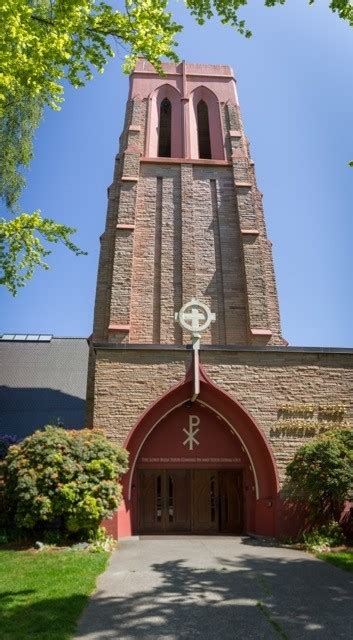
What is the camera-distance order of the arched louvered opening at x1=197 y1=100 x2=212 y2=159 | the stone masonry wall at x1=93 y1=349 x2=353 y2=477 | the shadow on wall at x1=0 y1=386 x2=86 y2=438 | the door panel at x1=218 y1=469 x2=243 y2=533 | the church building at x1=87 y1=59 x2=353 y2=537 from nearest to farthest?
the stone masonry wall at x1=93 y1=349 x2=353 y2=477 → the church building at x1=87 y1=59 x2=353 y2=537 → the door panel at x1=218 y1=469 x2=243 y2=533 → the shadow on wall at x1=0 y1=386 x2=86 y2=438 → the arched louvered opening at x1=197 y1=100 x2=212 y2=159

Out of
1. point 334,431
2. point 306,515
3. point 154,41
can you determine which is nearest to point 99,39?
point 154,41

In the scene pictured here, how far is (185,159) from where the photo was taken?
20.1 m

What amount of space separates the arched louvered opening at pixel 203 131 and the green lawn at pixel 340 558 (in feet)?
54.3

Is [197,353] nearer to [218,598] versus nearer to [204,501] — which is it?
[204,501]

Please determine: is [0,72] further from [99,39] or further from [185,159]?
[185,159]

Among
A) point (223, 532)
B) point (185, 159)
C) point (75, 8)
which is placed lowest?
point (223, 532)

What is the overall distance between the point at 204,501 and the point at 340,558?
5.02 m

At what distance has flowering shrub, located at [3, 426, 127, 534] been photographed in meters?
10.4

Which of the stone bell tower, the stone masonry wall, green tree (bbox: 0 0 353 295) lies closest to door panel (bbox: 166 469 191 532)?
the stone masonry wall

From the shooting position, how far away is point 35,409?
64.9ft

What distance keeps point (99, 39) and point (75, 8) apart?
1.08 meters

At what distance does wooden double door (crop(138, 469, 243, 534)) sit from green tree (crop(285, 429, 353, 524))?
7.02 ft

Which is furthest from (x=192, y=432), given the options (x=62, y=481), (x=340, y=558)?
(x=340, y=558)

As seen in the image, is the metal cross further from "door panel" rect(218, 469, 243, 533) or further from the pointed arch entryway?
"door panel" rect(218, 469, 243, 533)
